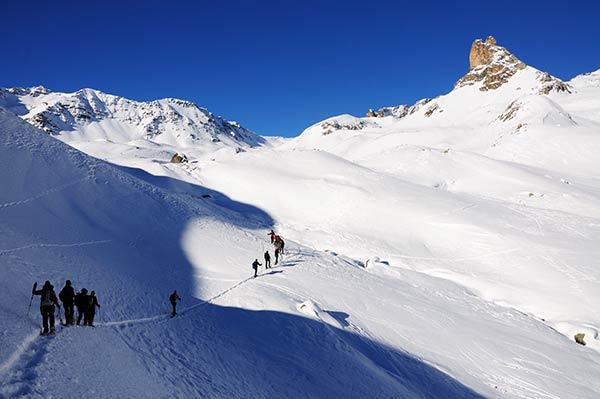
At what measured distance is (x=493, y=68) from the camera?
183750mm

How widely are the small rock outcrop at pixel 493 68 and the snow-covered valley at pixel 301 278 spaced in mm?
131312

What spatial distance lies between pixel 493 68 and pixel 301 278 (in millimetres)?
195399

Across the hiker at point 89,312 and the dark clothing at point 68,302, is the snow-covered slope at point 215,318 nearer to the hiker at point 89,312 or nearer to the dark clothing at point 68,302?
the hiker at point 89,312

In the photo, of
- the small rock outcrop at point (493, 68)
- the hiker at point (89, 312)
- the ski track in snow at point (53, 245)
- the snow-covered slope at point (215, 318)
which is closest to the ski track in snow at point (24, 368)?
the snow-covered slope at point (215, 318)

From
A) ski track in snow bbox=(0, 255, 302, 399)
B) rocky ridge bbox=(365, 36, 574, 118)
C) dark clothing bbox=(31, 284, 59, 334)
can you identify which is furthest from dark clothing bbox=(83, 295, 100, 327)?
rocky ridge bbox=(365, 36, 574, 118)

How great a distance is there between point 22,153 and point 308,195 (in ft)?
112

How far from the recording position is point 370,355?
17.9 metres

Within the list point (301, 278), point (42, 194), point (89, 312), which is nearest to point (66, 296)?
point (89, 312)

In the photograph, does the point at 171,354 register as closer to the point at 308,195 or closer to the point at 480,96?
the point at 308,195

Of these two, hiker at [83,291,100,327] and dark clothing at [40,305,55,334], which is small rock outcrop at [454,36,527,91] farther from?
dark clothing at [40,305,55,334]

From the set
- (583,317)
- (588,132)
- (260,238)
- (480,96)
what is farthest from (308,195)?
(480,96)

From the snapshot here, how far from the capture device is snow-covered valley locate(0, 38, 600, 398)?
1255 cm

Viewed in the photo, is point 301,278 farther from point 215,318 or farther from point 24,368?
point 24,368

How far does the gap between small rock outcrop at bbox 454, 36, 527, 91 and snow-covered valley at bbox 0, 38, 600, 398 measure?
431 feet
